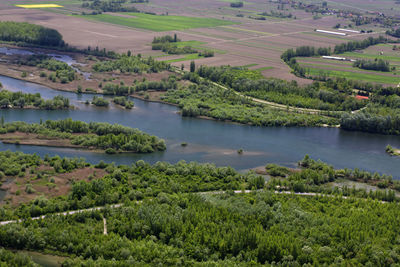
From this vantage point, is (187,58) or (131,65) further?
(187,58)

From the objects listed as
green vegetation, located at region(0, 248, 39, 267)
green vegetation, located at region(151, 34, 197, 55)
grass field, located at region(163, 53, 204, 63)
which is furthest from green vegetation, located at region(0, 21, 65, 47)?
green vegetation, located at region(0, 248, 39, 267)

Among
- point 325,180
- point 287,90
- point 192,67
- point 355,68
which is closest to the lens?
point 325,180

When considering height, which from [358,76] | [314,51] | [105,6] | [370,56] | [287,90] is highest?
[105,6]

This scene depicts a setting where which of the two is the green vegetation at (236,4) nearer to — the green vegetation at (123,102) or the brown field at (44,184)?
the green vegetation at (123,102)

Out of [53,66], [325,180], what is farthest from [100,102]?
[325,180]

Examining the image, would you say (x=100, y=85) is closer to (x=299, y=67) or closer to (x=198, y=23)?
(x=299, y=67)

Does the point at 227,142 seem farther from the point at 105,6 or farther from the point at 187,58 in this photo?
the point at 105,6

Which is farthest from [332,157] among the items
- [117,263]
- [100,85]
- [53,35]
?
[53,35]
